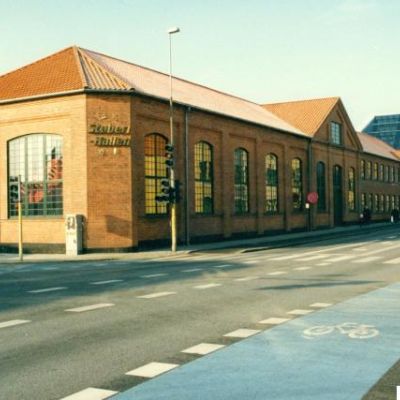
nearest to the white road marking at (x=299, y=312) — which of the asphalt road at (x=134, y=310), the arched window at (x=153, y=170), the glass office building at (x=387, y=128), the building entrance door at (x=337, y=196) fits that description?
the asphalt road at (x=134, y=310)

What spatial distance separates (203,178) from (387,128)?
8345cm

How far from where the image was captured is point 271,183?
4250cm

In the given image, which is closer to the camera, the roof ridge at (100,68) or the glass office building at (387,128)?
the roof ridge at (100,68)

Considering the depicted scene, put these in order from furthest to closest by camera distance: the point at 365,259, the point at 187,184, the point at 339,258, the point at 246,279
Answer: the point at 187,184
the point at 339,258
the point at 365,259
the point at 246,279

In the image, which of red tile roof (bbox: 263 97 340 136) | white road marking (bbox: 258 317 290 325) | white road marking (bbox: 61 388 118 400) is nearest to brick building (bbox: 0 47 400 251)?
red tile roof (bbox: 263 97 340 136)

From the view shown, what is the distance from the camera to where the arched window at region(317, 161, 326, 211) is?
50750 millimetres

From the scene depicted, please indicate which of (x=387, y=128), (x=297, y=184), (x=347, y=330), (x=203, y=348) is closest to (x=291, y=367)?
(x=203, y=348)

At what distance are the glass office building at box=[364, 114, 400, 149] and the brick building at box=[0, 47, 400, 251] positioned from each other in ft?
234

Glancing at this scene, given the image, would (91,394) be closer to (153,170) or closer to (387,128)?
(153,170)

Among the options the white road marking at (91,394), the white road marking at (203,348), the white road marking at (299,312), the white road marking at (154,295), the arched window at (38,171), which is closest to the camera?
the white road marking at (91,394)

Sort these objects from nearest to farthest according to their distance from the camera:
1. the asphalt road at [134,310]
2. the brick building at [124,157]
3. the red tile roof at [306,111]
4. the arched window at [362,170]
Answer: the asphalt road at [134,310]
the brick building at [124,157]
the red tile roof at [306,111]
the arched window at [362,170]

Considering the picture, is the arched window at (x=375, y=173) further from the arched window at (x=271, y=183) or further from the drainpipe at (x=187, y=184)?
the drainpipe at (x=187, y=184)

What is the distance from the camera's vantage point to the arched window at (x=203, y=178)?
3403cm

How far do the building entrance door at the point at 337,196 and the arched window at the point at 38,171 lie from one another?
31204mm
